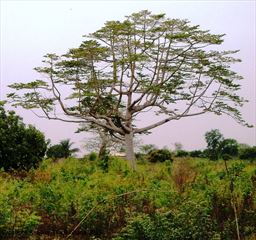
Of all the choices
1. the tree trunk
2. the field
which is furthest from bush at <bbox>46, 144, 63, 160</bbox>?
the field

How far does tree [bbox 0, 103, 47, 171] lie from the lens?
1673 cm

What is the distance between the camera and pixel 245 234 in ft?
19.0

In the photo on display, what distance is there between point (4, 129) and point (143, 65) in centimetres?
1050

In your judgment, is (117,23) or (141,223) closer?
(141,223)

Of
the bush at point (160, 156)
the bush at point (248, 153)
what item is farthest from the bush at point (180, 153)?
the bush at point (160, 156)

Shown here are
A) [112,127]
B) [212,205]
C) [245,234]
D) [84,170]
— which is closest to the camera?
[245,234]

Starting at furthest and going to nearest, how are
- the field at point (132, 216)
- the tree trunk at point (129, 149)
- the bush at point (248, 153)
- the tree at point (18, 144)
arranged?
the bush at point (248, 153) → the tree trunk at point (129, 149) → the tree at point (18, 144) → the field at point (132, 216)

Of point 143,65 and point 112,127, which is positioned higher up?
point 143,65

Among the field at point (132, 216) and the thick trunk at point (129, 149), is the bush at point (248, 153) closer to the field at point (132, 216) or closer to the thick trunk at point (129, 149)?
the thick trunk at point (129, 149)

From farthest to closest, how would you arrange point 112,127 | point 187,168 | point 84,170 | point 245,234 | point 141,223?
point 112,127 < point 84,170 < point 187,168 < point 245,234 < point 141,223

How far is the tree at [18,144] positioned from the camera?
659 inches

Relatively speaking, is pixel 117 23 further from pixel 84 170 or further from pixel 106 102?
pixel 84 170

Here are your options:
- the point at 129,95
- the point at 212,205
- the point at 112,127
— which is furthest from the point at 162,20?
the point at 212,205

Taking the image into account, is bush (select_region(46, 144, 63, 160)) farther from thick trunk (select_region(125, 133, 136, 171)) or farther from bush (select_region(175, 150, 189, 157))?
thick trunk (select_region(125, 133, 136, 171))
